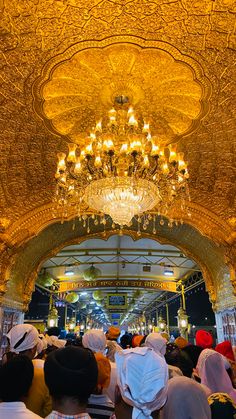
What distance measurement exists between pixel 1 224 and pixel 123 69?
4.71 meters

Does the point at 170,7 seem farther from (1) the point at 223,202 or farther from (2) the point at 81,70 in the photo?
(1) the point at 223,202

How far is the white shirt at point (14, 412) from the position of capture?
199 cm

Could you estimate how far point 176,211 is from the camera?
27.0 feet

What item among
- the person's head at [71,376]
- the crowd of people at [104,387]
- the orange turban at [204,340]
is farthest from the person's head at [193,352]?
the person's head at [71,376]

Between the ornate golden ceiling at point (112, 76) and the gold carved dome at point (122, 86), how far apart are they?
16 millimetres

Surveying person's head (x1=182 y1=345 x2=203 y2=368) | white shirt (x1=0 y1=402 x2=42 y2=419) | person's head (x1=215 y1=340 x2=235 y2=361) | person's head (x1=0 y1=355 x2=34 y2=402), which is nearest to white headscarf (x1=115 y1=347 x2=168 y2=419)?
white shirt (x1=0 y1=402 x2=42 y2=419)

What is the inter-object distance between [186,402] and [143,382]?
0.77m

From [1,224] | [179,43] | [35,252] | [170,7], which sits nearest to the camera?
[170,7]

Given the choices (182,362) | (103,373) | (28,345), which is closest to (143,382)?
(103,373)

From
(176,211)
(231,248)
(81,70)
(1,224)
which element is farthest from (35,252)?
(81,70)

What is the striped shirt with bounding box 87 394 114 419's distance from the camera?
2488mm

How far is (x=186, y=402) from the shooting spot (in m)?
2.53

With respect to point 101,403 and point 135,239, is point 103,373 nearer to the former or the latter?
point 101,403

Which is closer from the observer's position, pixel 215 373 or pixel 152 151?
pixel 215 373
